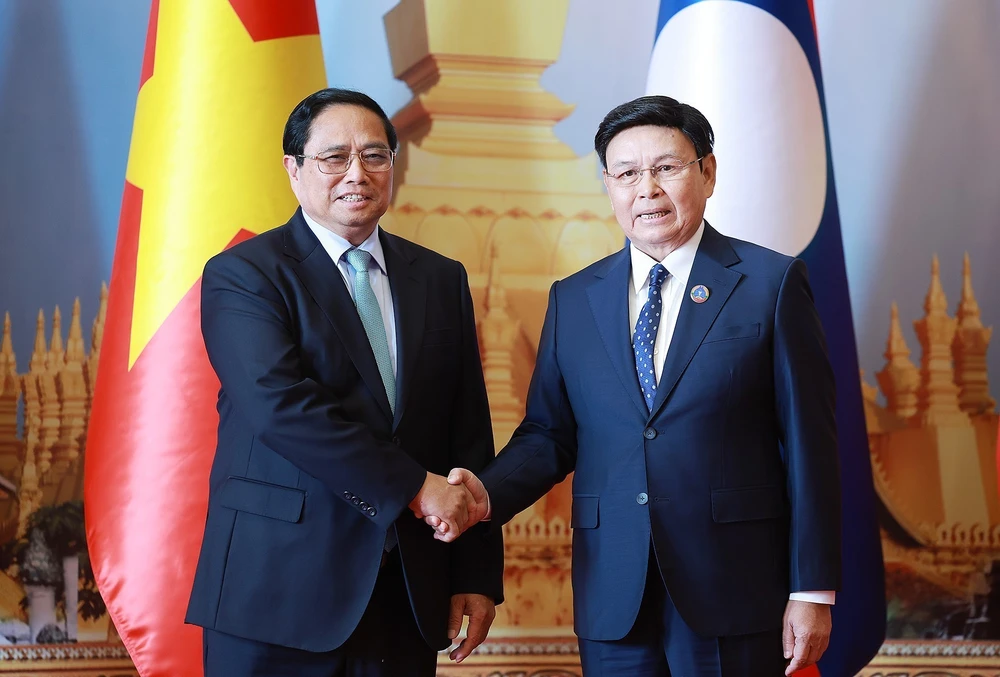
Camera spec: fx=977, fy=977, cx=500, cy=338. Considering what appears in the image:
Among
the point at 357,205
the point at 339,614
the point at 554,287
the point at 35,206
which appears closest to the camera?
the point at 339,614

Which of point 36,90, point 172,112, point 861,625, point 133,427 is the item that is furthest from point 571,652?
point 36,90

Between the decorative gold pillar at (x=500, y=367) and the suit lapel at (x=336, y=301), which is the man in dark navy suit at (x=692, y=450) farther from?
the decorative gold pillar at (x=500, y=367)

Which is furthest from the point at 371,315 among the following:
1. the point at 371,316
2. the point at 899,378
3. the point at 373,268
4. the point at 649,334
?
the point at 899,378

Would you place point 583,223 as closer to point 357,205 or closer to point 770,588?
point 357,205

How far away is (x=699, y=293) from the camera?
65.9 inches

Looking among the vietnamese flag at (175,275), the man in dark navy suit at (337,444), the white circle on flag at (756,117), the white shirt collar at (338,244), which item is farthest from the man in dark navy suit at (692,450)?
the vietnamese flag at (175,275)

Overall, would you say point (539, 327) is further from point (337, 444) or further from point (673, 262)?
point (337, 444)

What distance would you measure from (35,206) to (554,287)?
178 centimetres

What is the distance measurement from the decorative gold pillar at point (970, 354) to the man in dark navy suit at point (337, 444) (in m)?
1.92

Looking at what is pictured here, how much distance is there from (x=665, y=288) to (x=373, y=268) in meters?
0.53

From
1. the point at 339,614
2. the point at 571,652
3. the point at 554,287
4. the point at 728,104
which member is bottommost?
the point at 571,652

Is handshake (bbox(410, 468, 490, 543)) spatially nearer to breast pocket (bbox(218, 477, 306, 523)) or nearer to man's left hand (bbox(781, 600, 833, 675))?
breast pocket (bbox(218, 477, 306, 523))

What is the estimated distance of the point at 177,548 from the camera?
88.3 inches

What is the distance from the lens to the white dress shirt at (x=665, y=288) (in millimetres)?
1689
